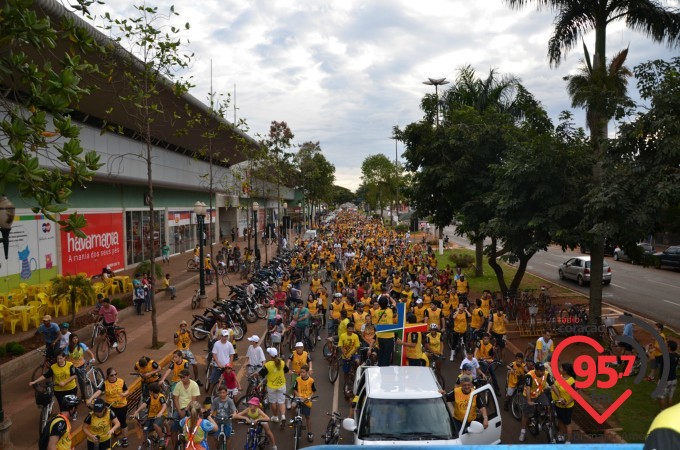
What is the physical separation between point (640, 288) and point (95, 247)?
28331 millimetres

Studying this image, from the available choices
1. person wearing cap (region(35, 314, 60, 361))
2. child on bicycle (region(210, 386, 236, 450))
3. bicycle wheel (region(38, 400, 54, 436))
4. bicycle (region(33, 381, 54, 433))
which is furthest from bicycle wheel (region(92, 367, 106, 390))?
child on bicycle (region(210, 386, 236, 450))

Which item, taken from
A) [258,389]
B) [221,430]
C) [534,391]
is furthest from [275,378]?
[534,391]

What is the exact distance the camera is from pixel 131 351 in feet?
49.9

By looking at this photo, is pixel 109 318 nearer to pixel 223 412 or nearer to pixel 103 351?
pixel 103 351

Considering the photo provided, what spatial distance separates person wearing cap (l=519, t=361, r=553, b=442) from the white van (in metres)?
1.30

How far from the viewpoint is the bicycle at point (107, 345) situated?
1392cm

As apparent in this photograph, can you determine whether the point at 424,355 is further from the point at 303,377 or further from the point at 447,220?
the point at 447,220

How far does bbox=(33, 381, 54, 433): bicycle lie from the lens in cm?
924

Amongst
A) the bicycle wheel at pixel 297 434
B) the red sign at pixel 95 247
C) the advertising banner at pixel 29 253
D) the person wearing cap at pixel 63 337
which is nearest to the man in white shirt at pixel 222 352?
the bicycle wheel at pixel 297 434

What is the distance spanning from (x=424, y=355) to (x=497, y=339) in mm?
3207

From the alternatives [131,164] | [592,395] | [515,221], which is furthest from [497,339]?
[131,164]

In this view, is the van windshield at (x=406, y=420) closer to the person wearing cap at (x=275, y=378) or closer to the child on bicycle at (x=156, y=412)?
the person wearing cap at (x=275, y=378)

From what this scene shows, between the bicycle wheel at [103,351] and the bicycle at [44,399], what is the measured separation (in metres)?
4.16

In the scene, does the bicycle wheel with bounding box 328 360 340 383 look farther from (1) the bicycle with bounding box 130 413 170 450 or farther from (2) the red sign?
(2) the red sign
